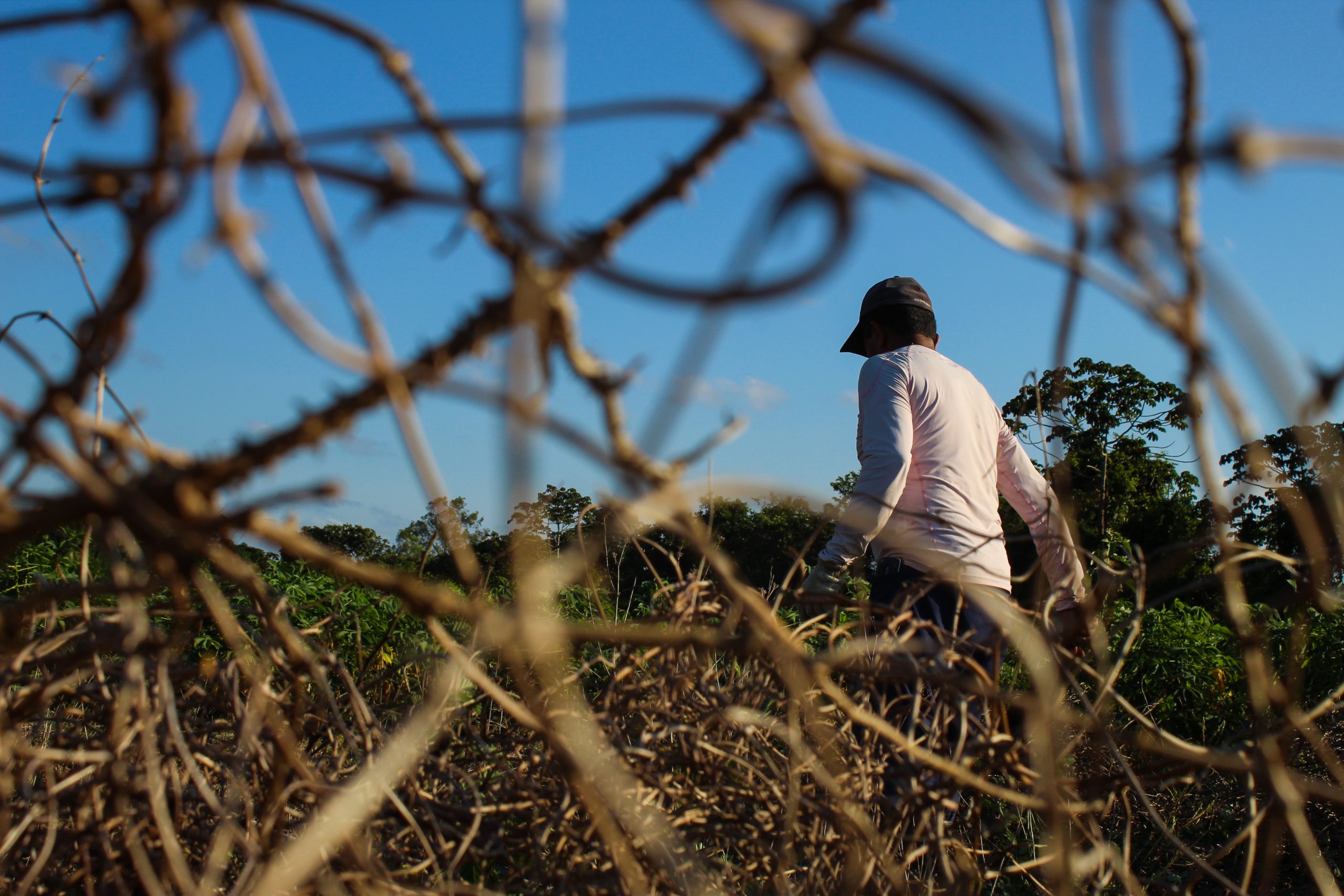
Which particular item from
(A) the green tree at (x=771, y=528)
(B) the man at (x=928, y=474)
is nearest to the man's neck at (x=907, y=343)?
(B) the man at (x=928, y=474)

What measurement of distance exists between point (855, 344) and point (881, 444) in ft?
3.87

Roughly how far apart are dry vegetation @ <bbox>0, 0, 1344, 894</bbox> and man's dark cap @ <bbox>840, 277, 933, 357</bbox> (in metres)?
1.80

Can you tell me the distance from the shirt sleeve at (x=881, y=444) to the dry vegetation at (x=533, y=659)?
0.99m

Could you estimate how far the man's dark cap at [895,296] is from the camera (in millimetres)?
3223

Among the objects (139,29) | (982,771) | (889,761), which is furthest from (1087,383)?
(139,29)

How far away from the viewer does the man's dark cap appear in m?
3.22

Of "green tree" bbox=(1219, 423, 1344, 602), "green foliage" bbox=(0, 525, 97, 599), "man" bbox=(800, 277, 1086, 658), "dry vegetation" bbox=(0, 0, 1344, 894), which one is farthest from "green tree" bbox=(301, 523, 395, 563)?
"green foliage" bbox=(0, 525, 97, 599)

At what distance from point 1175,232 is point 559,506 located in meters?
0.54

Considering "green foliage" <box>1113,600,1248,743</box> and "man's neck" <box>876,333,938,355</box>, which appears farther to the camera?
"green foliage" <box>1113,600,1248,743</box>

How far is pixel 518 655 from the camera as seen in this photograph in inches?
24.4

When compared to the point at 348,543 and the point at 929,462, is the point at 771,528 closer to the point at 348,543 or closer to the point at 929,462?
the point at 929,462

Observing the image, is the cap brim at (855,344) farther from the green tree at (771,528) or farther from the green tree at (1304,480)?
the green tree at (1304,480)

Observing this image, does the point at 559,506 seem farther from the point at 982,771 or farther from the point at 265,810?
the point at 982,771

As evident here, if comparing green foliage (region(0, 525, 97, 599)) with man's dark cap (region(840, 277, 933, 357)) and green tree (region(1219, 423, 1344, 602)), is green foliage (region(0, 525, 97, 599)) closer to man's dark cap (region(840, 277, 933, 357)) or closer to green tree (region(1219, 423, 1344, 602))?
man's dark cap (region(840, 277, 933, 357))
